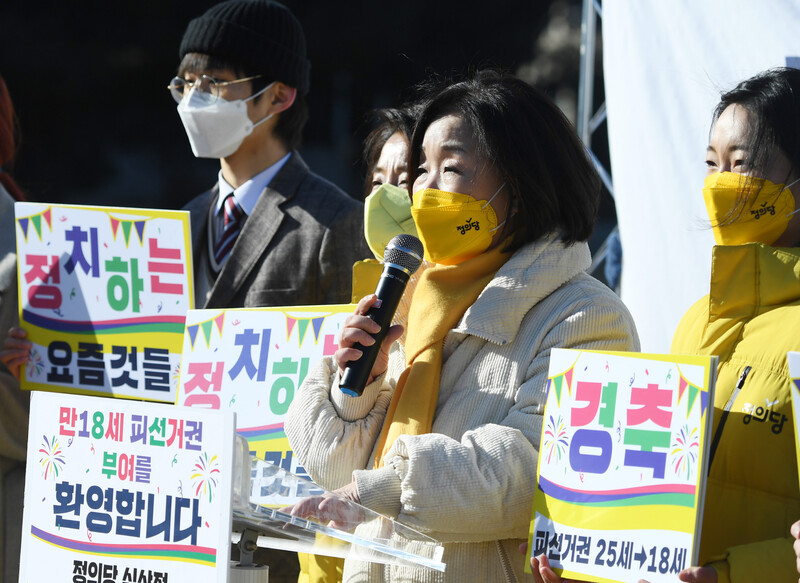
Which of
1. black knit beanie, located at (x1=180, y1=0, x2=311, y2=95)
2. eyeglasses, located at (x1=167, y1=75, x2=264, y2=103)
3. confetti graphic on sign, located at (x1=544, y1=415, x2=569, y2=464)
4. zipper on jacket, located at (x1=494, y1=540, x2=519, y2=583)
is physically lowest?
zipper on jacket, located at (x1=494, y1=540, x2=519, y2=583)

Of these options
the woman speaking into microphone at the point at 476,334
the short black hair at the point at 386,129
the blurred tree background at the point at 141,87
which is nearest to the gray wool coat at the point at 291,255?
the short black hair at the point at 386,129

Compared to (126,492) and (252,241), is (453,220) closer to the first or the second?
(126,492)

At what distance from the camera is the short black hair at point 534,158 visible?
243cm

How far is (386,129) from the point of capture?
354 cm

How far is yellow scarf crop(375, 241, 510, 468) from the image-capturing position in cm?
236

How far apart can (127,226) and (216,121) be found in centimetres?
72

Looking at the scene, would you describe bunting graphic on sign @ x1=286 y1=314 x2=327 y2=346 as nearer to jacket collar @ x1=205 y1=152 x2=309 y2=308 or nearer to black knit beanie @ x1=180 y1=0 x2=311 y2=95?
jacket collar @ x1=205 y1=152 x2=309 y2=308

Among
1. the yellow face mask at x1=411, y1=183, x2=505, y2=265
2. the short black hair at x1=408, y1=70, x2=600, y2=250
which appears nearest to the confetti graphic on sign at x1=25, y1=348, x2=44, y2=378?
the yellow face mask at x1=411, y1=183, x2=505, y2=265

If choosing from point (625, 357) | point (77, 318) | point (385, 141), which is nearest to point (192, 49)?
point (385, 141)

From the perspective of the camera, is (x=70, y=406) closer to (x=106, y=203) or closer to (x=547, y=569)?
(x=547, y=569)

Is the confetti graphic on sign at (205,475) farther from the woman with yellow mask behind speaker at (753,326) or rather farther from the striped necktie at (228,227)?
the striped necktie at (228,227)

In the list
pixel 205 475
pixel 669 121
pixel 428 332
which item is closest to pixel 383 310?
pixel 428 332

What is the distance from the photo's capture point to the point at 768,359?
7.09 feet

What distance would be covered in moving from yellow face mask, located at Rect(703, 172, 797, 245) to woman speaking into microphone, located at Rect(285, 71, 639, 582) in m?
0.28
